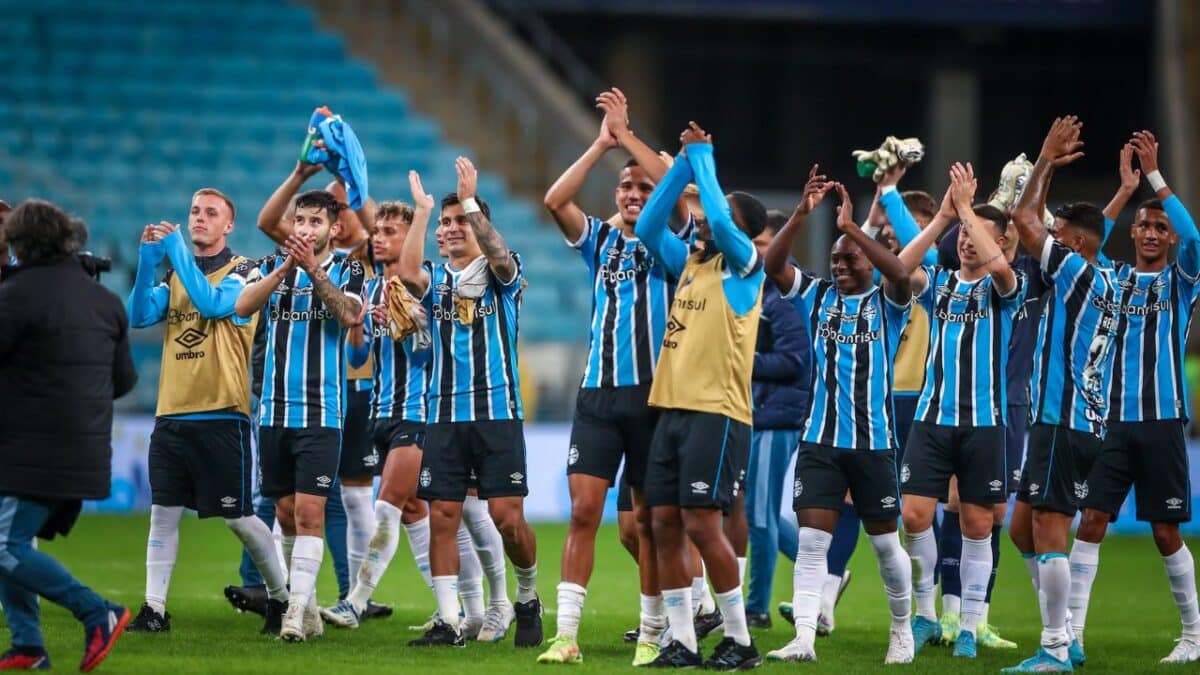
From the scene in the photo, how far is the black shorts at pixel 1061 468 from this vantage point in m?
9.02

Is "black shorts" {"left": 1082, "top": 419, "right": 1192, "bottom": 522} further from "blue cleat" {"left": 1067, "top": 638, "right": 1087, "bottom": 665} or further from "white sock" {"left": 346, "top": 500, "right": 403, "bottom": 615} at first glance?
"white sock" {"left": 346, "top": 500, "right": 403, "bottom": 615}

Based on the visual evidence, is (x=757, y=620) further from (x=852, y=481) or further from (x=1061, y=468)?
(x=1061, y=468)

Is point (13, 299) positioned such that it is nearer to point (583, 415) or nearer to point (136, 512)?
point (583, 415)

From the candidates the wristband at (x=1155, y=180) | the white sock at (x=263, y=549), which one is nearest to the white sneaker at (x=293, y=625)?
the white sock at (x=263, y=549)

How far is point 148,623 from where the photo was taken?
9.41 m

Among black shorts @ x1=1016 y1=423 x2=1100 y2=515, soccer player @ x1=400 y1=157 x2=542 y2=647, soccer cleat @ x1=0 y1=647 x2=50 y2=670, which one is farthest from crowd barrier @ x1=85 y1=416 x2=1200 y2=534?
soccer cleat @ x1=0 y1=647 x2=50 y2=670

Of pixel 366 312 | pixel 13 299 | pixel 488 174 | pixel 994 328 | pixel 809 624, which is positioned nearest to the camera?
pixel 13 299

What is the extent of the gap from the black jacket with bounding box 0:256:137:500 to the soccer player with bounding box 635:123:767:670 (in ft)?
8.68

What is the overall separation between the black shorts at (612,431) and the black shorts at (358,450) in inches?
98.0

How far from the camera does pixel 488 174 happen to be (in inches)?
979

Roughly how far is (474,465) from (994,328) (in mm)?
3014

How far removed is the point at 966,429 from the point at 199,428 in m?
4.31

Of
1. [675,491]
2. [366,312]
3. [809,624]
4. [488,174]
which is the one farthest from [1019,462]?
[488,174]

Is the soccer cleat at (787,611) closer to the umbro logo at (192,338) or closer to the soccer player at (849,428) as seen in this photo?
the soccer player at (849,428)
